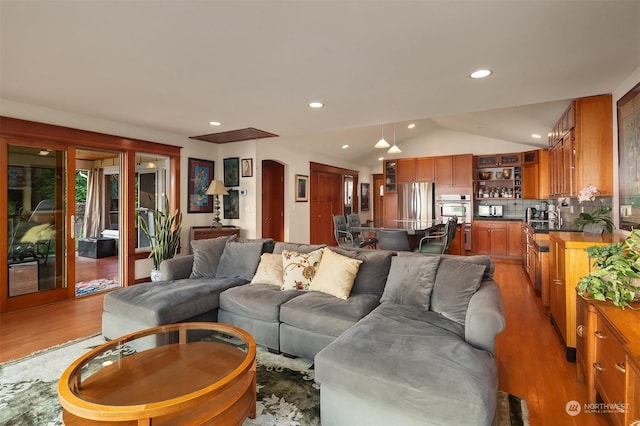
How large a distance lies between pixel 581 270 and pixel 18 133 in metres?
5.75

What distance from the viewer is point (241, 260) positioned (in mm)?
3541

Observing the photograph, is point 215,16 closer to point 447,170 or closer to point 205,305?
point 205,305

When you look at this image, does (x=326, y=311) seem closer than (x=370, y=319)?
No

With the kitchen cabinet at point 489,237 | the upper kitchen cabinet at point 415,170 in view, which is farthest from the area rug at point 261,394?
the upper kitchen cabinet at point 415,170

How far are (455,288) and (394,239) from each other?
91.8 inches

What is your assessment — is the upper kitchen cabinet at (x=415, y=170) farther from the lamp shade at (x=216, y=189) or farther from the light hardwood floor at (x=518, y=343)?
the lamp shade at (x=216, y=189)

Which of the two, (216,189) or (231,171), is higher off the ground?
(231,171)

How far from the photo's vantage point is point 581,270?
2.54 metres

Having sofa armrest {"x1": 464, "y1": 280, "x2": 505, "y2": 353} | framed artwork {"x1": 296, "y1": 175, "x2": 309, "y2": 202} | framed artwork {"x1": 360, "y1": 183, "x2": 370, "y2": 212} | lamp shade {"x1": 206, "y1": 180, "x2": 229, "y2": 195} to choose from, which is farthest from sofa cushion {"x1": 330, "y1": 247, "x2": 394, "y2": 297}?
framed artwork {"x1": 360, "y1": 183, "x2": 370, "y2": 212}

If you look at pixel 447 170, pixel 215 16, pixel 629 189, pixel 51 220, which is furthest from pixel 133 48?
pixel 447 170

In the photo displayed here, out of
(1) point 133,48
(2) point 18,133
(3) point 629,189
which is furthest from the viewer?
(2) point 18,133

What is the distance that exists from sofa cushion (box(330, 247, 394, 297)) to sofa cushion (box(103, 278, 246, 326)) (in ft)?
4.16

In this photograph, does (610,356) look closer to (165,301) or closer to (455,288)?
(455,288)

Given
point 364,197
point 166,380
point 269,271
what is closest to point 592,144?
point 269,271
